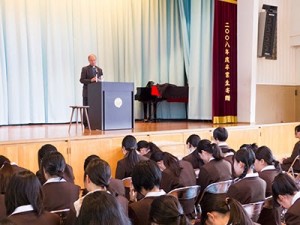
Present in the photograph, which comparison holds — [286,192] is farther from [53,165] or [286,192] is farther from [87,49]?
[87,49]

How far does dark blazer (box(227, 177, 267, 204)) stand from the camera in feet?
9.68

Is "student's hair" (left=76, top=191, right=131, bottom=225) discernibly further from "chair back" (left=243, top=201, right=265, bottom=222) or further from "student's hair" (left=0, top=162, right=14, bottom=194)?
"student's hair" (left=0, top=162, right=14, bottom=194)

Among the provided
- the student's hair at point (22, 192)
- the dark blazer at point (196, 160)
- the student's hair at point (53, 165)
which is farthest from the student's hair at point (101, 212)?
the dark blazer at point (196, 160)

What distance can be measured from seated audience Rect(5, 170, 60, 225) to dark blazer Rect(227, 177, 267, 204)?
4.94 feet

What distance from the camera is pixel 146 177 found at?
244cm

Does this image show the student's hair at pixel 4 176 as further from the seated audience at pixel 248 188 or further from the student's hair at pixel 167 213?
the seated audience at pixel 248 188

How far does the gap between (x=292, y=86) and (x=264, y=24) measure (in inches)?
87.1

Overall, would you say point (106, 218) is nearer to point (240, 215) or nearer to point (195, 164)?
point (240, 215)

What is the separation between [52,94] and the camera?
920cm

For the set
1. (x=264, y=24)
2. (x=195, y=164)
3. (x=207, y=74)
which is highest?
(x=264, y=24)

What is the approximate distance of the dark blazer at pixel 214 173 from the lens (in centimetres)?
353

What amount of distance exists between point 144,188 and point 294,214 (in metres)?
0.89

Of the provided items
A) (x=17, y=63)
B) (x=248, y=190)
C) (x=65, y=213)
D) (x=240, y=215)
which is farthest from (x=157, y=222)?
(x=17, y=63)

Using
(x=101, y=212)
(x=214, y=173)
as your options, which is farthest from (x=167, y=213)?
(x=214, y=173)
